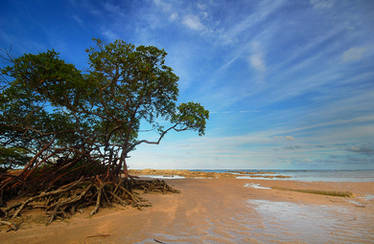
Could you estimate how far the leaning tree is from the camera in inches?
298

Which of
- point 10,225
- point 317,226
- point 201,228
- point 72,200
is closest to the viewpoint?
point 10,225

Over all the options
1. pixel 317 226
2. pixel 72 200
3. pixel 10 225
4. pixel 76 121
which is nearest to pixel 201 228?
pixel 317 226

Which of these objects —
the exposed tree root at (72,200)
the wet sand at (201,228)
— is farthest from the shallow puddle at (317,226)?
the exposed tree root at (72,200)

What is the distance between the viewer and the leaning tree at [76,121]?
7562mm

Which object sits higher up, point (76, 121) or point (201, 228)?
point (76, 121)

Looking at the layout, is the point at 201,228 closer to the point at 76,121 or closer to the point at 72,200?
the point at 72,200

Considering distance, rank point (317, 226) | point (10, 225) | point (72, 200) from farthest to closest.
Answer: point (72, 200) → point (317, 226) → point (10, 225)

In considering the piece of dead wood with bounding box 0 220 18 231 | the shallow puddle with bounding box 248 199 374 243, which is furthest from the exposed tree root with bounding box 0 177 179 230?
the shallow puddle with bounding box 248 199 374 243

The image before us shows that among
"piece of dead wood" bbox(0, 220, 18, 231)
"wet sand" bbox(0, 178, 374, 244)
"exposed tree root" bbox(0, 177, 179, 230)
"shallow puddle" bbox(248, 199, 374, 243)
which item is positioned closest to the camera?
"wet sand" bbox(0, 178, 374, 244)

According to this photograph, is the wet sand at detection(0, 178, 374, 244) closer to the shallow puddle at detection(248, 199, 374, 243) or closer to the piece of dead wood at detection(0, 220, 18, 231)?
the shallow puddle at detection(248, 199, 374, 243)

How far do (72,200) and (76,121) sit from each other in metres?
5.38

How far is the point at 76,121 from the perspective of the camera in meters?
10.5

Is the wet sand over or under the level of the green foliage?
under

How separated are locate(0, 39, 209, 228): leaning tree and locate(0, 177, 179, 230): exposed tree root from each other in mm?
31
